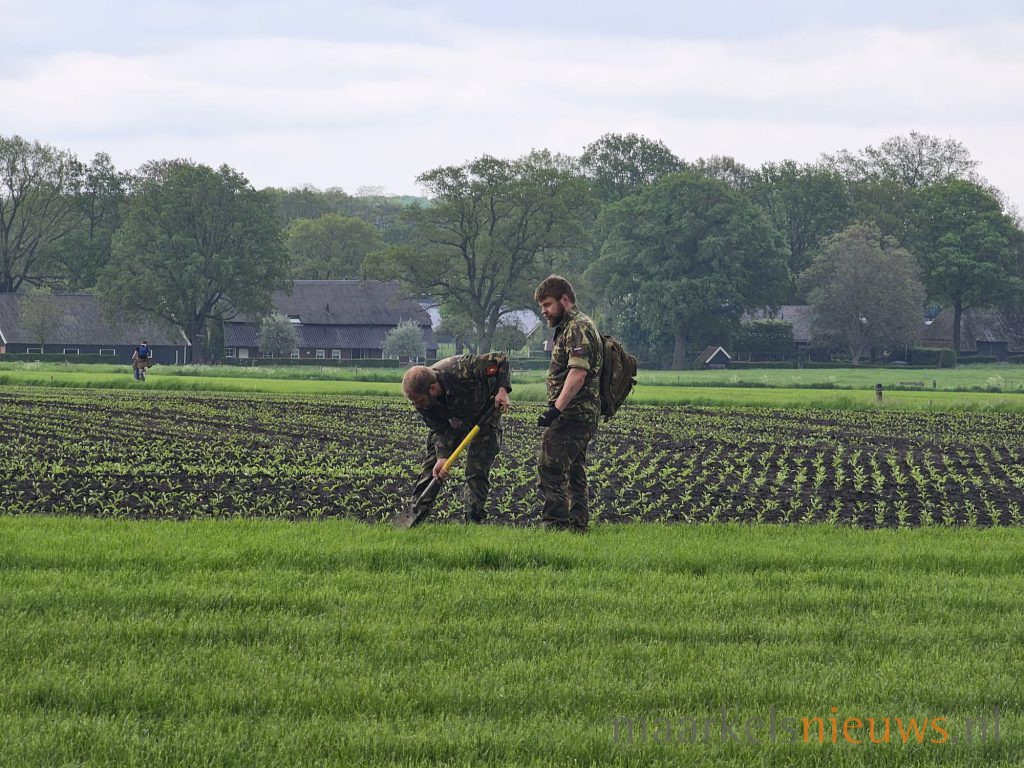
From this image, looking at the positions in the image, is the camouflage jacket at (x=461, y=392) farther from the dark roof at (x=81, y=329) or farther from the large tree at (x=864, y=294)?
the large tree at (x=864, y=294)

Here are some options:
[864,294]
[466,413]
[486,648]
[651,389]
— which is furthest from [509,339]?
[486,648]

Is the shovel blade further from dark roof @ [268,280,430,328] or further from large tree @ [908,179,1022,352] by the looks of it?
dark roof @ [268,280,430,328]

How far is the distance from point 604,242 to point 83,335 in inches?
1623

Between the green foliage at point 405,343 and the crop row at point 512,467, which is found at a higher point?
the green foliage at point 405,343

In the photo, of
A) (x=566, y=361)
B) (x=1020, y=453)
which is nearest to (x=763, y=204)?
(x=1020, y=453)

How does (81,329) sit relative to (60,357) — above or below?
above

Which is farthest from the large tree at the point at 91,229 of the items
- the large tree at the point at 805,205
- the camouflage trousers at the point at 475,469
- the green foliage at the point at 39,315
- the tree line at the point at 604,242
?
the camouflage trousers at the point at 475,469

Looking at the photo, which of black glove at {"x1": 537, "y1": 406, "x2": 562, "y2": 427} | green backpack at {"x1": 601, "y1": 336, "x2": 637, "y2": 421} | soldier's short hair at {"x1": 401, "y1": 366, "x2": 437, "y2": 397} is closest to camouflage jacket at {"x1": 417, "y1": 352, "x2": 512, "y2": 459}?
soldier's short hair at {"x1": 401, "y1": 366, "x2": 437, "y2": 397}

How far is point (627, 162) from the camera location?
11294cm

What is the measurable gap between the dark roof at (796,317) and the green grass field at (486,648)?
308 feet

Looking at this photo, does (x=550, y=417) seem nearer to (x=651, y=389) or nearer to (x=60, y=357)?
(x=651, y=389)

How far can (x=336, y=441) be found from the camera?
21797mm

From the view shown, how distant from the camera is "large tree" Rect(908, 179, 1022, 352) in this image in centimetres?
9569

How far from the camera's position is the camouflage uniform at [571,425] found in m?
10.3
